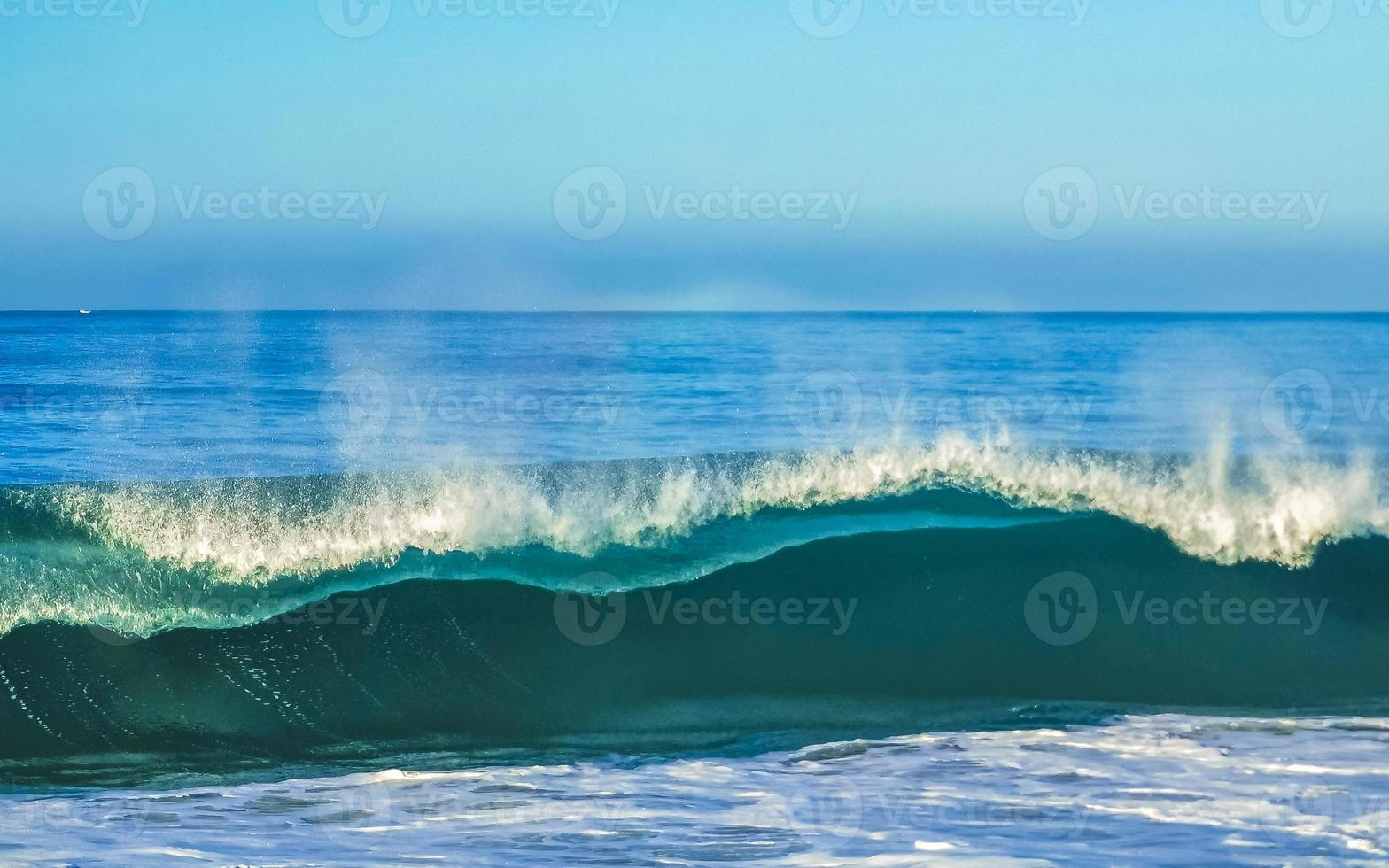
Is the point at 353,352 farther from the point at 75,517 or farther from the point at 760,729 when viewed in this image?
the point at 760,729

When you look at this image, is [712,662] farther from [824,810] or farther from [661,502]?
[824,810]

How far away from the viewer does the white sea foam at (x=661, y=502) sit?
852cm

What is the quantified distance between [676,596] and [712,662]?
91cm

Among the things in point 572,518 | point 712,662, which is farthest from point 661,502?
point 712,662

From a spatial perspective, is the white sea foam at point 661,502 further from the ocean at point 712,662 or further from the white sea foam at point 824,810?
the white sea foam at point 824,810

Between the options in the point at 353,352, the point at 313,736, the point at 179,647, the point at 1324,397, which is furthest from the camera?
the point at 353,352

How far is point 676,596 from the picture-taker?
8.37 m

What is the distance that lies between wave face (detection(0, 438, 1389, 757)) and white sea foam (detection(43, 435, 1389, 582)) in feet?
0.07

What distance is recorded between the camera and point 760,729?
263 inches

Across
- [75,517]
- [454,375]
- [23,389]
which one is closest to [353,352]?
[454,375]

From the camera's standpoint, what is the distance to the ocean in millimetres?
5035

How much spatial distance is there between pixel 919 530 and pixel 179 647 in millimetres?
5008

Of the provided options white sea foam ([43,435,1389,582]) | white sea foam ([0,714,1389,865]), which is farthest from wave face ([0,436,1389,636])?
white sea foam ([0,714,1389,865])

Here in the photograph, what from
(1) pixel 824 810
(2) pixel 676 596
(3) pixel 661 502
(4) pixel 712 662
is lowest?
(1) pixel 824 810
